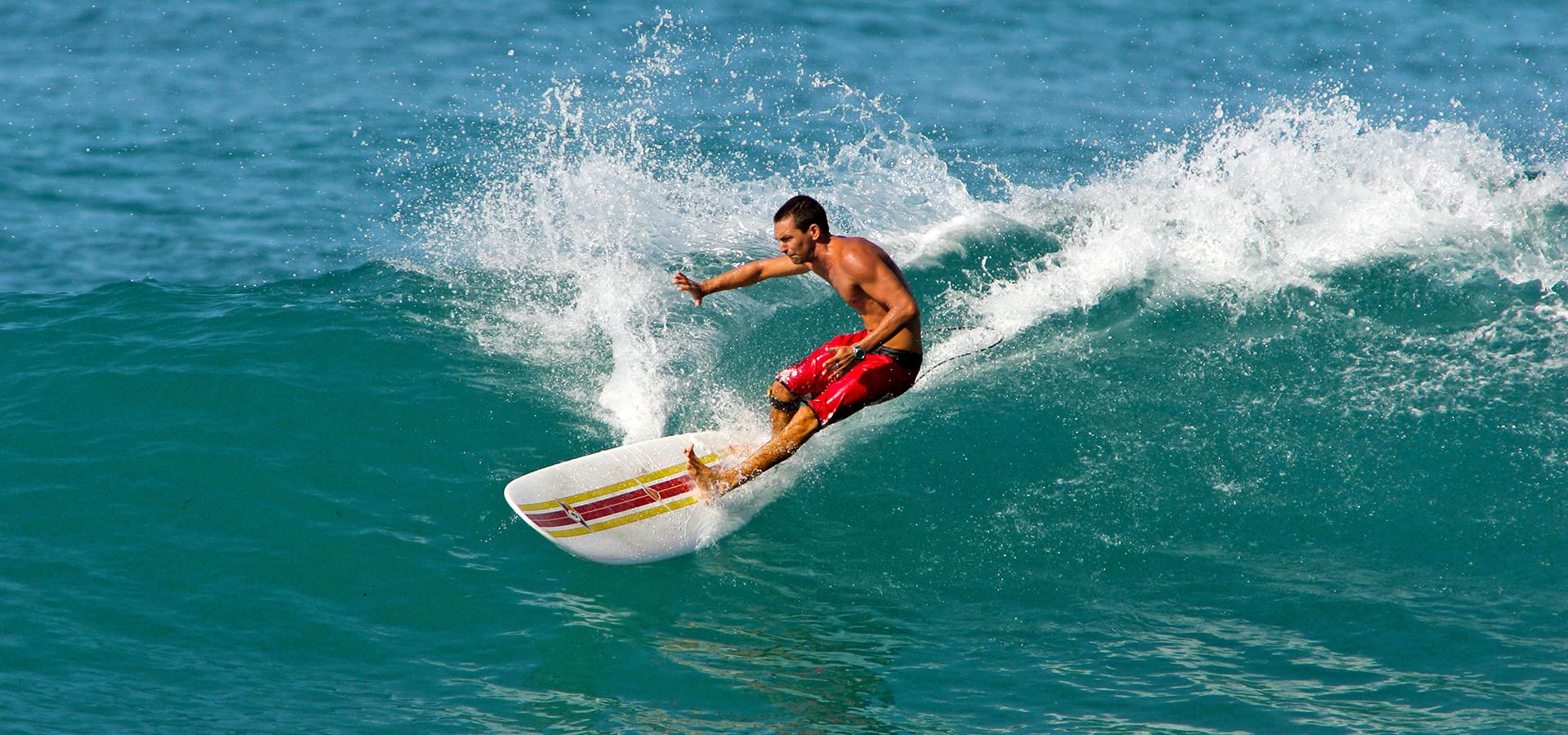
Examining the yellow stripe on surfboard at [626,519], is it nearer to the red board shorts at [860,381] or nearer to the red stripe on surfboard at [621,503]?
the red stripe on surfboard at [621,503]

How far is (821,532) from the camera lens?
8.88 m

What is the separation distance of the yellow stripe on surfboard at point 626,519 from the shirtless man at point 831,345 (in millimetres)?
144

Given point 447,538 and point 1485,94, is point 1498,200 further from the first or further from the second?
point 447,538

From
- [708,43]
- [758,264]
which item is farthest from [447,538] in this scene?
[708,43]

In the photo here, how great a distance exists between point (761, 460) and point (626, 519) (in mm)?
906

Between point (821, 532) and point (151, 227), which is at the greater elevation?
point (151, 227)

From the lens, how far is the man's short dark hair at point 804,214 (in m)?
8.12

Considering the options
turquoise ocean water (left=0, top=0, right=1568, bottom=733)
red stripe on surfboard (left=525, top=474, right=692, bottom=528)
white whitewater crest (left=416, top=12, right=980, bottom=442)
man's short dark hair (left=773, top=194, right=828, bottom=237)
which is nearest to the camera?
turquoise ocean water (left=0, top=0, right=1568, bottom=733)

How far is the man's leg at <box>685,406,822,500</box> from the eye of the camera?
851 centimetres

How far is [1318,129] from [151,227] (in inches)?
450

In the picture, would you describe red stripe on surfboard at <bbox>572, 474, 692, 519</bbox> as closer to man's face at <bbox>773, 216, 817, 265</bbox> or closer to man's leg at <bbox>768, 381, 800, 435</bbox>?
man's leg at <bbox>768, 381, 800, 435</bbox>

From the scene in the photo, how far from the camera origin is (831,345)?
8742mm

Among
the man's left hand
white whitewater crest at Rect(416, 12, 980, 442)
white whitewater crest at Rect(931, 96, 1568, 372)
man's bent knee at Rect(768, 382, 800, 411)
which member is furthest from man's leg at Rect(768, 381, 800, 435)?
white whitewater crest at Rect(931, 96, 1568, 372)

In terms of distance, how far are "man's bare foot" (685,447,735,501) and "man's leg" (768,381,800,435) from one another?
46 centimetres
